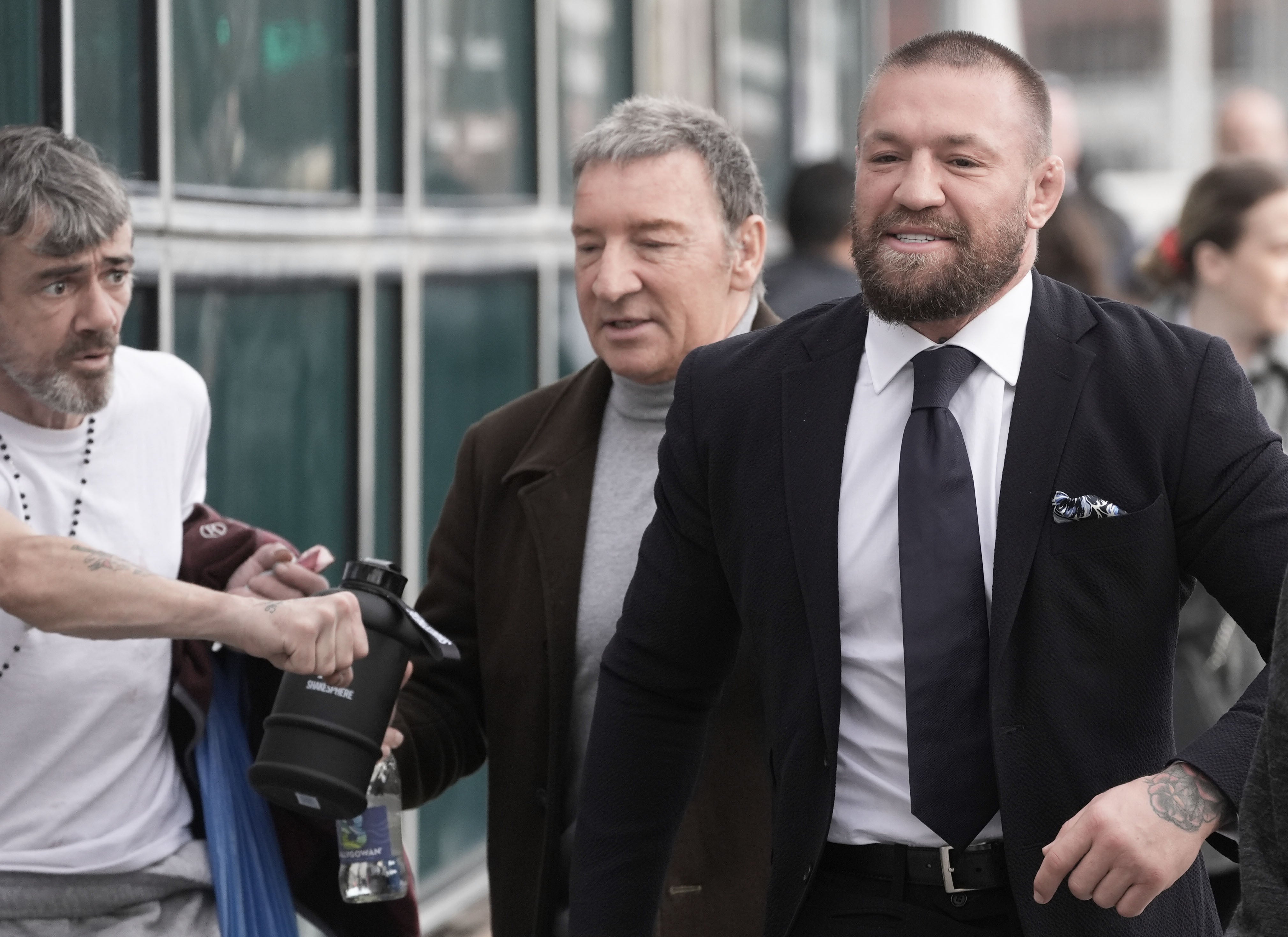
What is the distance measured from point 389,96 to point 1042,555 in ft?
11.3

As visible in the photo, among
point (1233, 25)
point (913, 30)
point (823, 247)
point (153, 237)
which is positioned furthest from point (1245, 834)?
point (1233, 25)

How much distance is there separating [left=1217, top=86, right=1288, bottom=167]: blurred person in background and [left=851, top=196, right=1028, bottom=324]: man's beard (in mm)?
6648

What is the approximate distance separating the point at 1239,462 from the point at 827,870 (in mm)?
806

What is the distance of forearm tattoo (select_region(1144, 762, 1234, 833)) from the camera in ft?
7.67

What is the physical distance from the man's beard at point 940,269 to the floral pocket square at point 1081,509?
32cm

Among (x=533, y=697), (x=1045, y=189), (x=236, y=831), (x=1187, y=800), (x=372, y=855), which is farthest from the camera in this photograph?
(x=533, y=697)

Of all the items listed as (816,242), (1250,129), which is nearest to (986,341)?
(816,242)

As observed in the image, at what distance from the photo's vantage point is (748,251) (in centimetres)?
351

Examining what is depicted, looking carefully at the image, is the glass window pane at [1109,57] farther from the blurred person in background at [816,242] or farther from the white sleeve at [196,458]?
the white sleeve at [196,458]

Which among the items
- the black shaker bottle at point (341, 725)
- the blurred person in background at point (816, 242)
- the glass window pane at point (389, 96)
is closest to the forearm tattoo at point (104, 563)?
the black shaker bottle at point (341, 725)

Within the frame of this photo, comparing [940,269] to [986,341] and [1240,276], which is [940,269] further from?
[1240,276]

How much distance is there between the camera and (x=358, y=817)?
3133mm

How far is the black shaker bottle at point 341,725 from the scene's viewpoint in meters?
2.80

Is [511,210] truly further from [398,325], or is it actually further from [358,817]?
[358,817]
